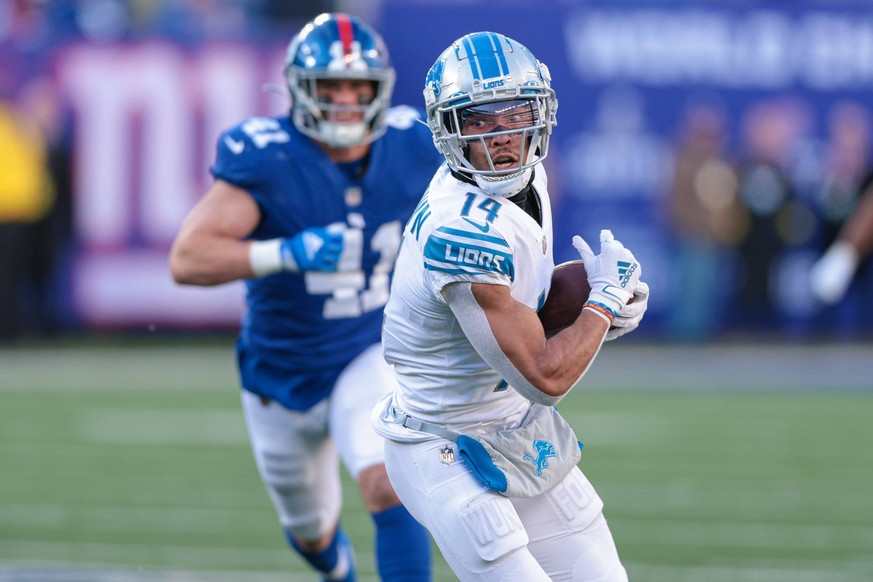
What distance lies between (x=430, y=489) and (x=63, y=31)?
9532mm

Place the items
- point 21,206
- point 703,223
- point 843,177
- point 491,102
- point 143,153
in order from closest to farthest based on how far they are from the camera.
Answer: point 491,102
point 703,223
point 143,153
point 21,206
point 843,177

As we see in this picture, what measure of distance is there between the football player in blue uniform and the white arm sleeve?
1198 mm

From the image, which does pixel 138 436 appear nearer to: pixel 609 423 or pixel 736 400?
pixel 609 423

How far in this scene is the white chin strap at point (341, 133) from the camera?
4348 mm

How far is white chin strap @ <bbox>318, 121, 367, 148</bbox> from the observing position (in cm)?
435

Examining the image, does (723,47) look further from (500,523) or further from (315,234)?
(500,523)

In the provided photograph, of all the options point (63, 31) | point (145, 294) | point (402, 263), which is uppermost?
point (402, 263)

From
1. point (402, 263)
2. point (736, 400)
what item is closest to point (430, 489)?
point (402, 263)

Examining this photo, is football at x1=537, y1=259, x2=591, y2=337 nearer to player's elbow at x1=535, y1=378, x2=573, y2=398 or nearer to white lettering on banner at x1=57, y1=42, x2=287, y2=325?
player's elbow at x1=535, y1=378, x2=573, y2=398

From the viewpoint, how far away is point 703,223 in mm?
→ 11539

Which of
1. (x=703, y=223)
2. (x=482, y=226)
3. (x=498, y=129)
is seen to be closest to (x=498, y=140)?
(x=498, y=129)

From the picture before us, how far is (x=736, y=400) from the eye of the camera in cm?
900

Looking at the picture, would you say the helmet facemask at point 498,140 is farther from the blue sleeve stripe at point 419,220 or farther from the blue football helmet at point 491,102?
the blue sleeve stripe at point 419,220

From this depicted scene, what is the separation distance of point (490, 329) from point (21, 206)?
31.1ft
